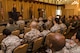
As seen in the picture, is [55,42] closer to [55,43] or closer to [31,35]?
[55,43]

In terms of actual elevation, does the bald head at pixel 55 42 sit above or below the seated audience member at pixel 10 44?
above

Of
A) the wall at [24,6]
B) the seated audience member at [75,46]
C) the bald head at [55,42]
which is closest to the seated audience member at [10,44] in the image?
the seated audience member at [75,46]

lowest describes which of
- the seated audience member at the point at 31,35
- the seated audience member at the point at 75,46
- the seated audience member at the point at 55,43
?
the seated audience member at the point at 31,35

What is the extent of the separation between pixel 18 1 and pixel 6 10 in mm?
2031

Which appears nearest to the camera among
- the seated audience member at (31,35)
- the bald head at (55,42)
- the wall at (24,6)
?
the bald head at (55,42)

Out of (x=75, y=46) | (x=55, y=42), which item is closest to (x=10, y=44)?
(x=75, y=46)

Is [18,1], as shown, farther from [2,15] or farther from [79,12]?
[79,12]

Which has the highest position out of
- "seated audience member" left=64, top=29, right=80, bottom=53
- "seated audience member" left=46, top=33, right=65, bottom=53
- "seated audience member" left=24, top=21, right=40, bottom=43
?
"seated audience member" left=46, top=33, right=65, bottom=53

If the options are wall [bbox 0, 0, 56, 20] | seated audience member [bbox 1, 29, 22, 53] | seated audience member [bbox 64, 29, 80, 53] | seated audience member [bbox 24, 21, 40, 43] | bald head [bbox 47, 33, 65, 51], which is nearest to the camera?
bald head [bbox 47, 33, 65, 51]

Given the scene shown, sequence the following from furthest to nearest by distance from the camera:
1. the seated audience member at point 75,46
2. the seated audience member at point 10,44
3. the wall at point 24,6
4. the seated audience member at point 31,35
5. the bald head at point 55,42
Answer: the wall at point 24,6 → the seated audience member at point 31,35 → the seated audience member at point 10,44 → the seated audience member at point 75,46 → the bald head at point 55,42

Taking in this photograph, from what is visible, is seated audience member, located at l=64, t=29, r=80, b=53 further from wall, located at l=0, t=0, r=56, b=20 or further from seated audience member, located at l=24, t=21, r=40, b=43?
wall, located at l=0, t=0, r=56, b=20

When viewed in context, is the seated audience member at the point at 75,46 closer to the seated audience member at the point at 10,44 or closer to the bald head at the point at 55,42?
the bald head at the point at 55,42

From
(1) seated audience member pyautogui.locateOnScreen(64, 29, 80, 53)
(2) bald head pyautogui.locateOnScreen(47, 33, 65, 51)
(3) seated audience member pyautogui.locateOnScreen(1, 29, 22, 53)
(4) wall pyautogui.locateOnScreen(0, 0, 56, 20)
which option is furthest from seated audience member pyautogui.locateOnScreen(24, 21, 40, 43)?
(4) wall pyautogui.locateOnScreen(0, 0, 56, 20)

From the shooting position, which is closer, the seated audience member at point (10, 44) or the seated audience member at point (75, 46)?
the seated audience member at point (75, 46)
